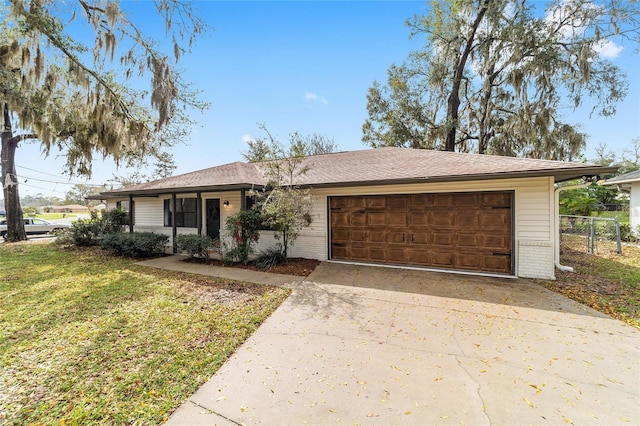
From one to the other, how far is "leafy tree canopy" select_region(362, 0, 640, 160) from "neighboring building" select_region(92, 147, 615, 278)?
7.58 meters

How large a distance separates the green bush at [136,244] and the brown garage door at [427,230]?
639 centimetres

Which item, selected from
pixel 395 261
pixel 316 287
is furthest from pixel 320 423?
pixel 395 261

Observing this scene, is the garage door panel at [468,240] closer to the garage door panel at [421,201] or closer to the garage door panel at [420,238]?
the garage door panel at [420,238]

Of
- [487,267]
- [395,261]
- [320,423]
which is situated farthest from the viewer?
[395,261]

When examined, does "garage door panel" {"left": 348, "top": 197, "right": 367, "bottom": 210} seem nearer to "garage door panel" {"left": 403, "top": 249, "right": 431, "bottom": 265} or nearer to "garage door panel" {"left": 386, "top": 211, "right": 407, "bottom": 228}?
"garage door panel" {"left": 386, "top": 211, "right": 407, "bottom": 228}

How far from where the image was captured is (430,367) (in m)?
2.86

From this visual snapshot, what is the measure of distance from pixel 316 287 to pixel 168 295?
10.2 ft

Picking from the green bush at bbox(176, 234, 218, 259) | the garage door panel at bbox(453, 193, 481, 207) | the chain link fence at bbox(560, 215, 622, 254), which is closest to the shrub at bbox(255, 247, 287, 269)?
the green bush at bbox(176, 234, 218, 259)

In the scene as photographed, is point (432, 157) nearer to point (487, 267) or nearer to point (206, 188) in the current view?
point (487, 267)

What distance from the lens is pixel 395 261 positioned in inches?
291

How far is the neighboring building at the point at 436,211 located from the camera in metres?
5.99

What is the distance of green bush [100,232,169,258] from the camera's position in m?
8.88

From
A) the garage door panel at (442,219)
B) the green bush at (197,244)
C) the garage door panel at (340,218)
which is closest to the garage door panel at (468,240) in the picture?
the garage door panel at (442,219)

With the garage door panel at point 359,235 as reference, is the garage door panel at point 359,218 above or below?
above
